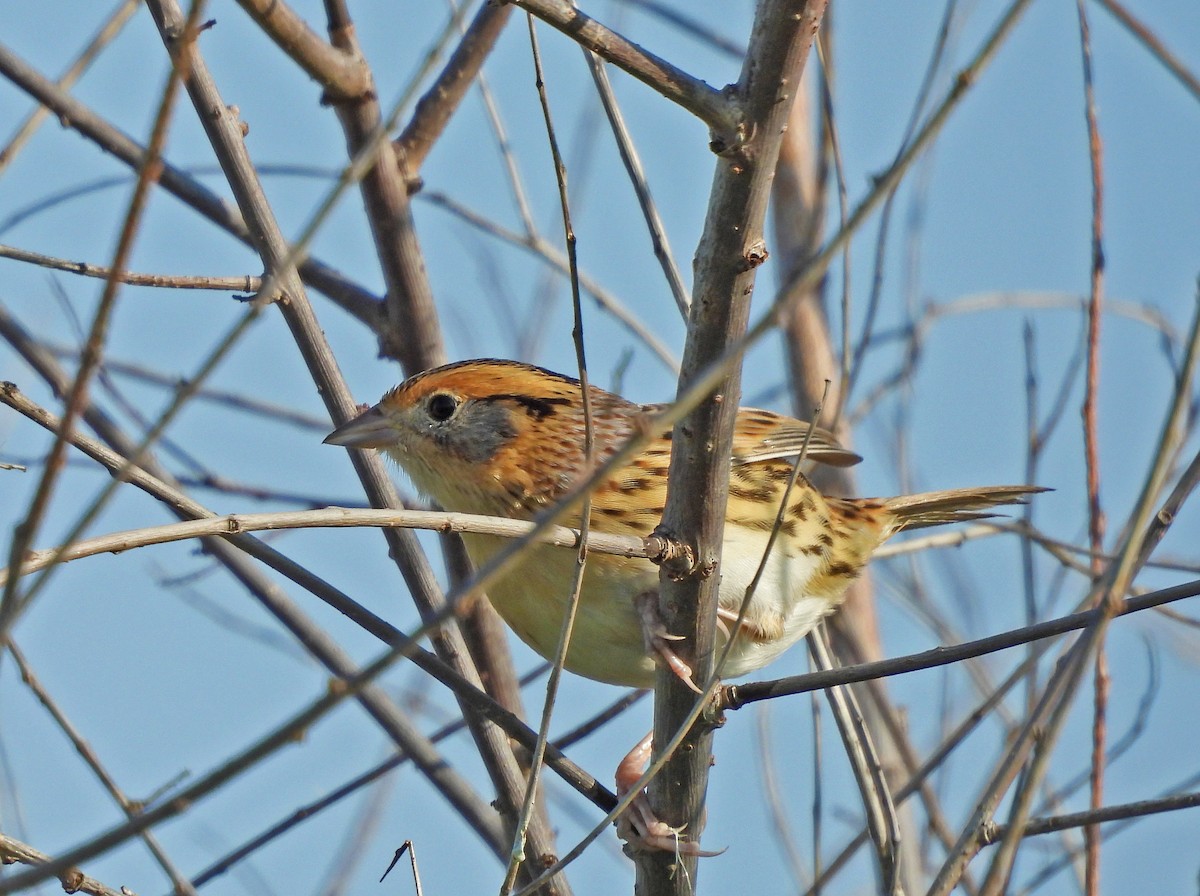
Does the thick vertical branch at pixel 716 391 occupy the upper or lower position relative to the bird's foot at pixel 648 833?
upper

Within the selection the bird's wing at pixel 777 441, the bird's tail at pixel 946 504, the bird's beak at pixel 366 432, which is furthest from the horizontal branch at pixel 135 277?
the bird's tail at pixel 946 504

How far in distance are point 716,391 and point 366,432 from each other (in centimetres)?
179

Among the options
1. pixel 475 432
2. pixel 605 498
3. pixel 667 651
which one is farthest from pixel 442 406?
pixel 667 651

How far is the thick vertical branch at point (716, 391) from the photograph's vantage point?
2.33 meters

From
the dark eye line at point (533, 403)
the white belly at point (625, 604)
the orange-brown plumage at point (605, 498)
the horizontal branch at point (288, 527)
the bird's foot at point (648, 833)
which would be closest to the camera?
the horizontal branch at point (288, 527)

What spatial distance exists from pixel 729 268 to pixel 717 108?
282mm

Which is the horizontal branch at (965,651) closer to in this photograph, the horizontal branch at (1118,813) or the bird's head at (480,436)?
the horizontal branch at (1118,813)

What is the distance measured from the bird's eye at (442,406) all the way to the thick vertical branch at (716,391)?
1500mm

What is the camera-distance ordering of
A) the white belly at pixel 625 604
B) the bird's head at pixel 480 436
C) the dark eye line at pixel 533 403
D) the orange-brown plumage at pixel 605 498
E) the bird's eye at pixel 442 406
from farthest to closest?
the dark eye line at pixel 533 403
the bird's eye at pixel 442 406
the bird's head at pixel 480 436
the orange-brown plumage at pixel 605 498
the white belly at pixel 625 604

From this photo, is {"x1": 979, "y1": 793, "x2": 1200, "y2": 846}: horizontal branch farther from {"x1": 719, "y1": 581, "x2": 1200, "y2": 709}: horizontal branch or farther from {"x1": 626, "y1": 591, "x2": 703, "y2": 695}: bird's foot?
{"x1": 626, "y1": 591, "x2": 703, "y2": 695}: bird's foot

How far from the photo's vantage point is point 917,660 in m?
2.43

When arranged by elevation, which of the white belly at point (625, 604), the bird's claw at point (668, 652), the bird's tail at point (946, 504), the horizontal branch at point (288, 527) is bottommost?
the horizontal branch at point (288, 527)

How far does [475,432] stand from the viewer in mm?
4387

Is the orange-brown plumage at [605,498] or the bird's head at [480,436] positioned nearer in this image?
the orange-brown plumage at [605,498]
